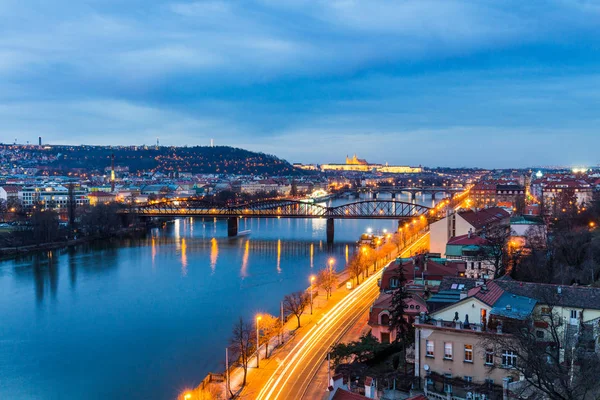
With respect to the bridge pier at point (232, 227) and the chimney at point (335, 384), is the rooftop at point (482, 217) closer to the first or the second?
the chimney at point (335, 384)

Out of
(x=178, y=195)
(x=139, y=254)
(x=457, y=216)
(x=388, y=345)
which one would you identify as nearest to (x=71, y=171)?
(x=178, y=195)

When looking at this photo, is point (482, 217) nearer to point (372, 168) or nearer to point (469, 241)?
point (469, 241)

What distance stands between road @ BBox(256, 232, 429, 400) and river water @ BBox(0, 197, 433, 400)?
1405mm

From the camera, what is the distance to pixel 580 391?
418cm

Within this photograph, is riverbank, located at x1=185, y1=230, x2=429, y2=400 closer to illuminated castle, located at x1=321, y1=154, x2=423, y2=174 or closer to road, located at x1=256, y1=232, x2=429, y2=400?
road, located at x1=256, y1=232, x2=429, y2=400

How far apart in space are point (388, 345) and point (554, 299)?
2.28m

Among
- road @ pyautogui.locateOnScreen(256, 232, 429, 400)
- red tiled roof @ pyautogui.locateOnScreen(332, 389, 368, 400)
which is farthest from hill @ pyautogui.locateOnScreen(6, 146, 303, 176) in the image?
red tiled roof @ pyautogui.locateOnScreen(332, 389, 368, 400)

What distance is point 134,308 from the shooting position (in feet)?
40.2

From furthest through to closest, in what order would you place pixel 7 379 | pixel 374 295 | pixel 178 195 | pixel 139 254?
1. pixel 178 195
2. pixel 139 254
3. pixel 374 295
4. pixel 7 379

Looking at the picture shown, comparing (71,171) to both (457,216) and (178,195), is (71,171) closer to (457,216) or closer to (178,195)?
(178,195)

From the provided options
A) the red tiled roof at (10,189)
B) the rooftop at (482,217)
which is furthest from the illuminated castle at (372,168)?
the rooftop at (482,217)

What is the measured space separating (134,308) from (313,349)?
548cm

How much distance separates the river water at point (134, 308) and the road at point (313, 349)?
4.61 ft

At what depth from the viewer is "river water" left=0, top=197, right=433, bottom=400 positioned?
851 cm
